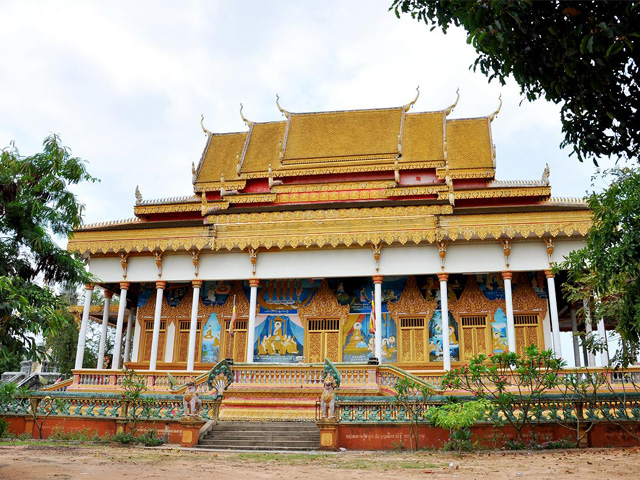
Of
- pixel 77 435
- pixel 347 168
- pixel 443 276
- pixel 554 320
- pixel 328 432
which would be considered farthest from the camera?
pixel 347 168

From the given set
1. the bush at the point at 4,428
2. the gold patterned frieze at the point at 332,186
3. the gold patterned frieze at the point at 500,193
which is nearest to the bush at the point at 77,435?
the bush at the point at 4,428

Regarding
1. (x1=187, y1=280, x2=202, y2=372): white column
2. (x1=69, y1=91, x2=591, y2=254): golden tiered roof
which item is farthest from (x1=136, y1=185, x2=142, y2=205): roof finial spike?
(x1=187, y1=280, x2=202, y2=372): white column

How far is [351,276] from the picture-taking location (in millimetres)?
18391

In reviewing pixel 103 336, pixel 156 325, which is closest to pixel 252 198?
pixel 156 325

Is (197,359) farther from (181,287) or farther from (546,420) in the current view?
(546,420)

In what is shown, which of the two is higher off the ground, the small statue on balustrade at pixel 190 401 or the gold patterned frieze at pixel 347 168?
the gold patterned frieze at pixel 347 168

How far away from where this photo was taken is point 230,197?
75.9 feet

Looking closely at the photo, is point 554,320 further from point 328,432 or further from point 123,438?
point 123,438

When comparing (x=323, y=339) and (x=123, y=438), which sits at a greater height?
(x=323, y=339)

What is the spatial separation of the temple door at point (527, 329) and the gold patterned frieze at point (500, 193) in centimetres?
483

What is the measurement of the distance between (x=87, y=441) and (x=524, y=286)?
13400mm

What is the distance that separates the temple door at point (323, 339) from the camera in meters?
19.2

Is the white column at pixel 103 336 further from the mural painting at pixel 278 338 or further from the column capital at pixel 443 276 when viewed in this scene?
the column capital at pixel 443 276

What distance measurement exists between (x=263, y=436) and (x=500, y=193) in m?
13.6
